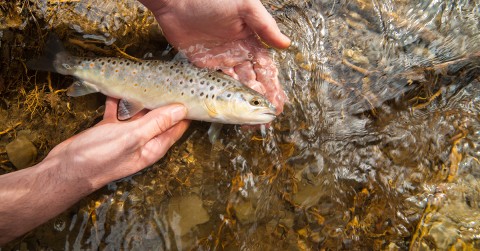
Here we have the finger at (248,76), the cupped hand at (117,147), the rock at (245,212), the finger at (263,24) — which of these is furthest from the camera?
the finger at (248,76)

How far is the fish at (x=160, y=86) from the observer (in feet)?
10.5

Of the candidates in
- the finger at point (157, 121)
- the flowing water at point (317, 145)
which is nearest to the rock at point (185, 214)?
the flowing water at point (317, 145)

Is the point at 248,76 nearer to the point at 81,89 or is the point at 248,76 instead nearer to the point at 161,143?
the point at 161,143

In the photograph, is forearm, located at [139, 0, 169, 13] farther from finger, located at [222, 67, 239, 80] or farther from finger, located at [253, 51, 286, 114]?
finger, located at [253, 51, 286, 114]

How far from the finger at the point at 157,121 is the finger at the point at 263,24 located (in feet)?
3.31

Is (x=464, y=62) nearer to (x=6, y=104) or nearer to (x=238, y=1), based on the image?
(x=238, y=1)

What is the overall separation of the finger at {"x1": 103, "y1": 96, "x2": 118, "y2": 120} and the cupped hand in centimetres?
55

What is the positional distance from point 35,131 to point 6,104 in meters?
0.45

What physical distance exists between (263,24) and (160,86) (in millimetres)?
1156

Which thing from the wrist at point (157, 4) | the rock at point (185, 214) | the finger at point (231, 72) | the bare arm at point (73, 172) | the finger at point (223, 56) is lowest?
the rock at point (185, 214)

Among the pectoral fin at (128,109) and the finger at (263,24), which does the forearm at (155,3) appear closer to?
the finger at (263,24)

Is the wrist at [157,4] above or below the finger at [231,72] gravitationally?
above

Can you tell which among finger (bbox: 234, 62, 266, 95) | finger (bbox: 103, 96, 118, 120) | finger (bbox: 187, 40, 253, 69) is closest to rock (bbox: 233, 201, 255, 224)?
finger (bbox: 234, 62, 266, 95)

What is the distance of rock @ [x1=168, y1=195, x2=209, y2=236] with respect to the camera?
3334mm
